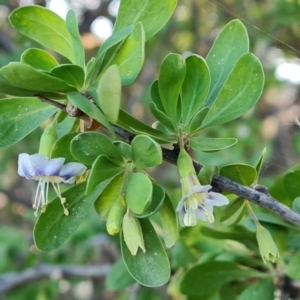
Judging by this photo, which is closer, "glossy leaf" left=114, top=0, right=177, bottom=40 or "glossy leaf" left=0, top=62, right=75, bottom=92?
"glossy leaf" left=0, top=62, right=75, bottom=92

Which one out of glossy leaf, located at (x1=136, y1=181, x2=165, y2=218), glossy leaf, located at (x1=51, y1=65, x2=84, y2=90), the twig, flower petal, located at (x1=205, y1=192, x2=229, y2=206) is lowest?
the twig

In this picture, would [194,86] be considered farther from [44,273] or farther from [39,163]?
[44,273]

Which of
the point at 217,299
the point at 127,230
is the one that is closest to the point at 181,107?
the point at 127,230

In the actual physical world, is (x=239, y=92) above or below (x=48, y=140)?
above

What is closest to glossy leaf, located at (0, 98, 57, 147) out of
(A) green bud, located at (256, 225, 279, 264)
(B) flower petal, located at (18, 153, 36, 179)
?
(B) flower petal, located at (18, 153, 36, 179)

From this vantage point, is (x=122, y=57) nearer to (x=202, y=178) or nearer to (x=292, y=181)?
(x=202, y=178)

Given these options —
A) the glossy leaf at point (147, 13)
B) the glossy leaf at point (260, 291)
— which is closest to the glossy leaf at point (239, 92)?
the glossy leaf at point (147, 13)

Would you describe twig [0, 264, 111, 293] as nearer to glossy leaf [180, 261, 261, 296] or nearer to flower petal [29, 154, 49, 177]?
glossy leaf [180, 261, 261, 296]

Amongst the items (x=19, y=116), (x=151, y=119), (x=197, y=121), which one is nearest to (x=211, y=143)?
(x=197, y=121)
